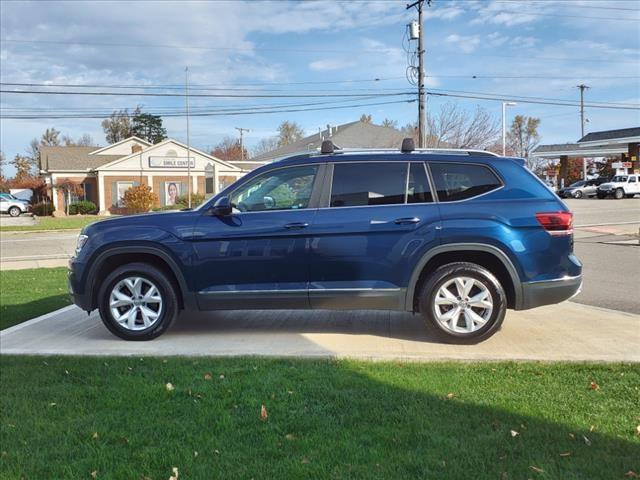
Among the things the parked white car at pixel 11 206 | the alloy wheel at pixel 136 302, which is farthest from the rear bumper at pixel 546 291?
the parked white car at pixel 11 206

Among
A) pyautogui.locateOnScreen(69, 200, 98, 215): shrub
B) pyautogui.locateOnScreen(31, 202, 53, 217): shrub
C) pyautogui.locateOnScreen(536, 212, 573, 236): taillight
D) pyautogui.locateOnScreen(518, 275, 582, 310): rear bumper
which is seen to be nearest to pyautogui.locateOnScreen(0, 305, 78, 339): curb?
pyautogui.locateOnScreen(518, 275, 582, 310): rear bumper

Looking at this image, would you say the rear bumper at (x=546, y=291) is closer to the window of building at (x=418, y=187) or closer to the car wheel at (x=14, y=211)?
the window of building at (x=418, y=187)

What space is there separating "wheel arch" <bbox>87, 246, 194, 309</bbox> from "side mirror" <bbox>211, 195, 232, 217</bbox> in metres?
0.65

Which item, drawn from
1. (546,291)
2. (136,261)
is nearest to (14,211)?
(136,261)

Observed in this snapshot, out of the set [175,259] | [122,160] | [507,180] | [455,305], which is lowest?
[455,305]

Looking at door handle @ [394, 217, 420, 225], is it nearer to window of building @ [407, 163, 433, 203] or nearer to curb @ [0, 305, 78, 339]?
window of building @ [407, 163, 433, 203]

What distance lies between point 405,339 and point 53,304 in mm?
5345

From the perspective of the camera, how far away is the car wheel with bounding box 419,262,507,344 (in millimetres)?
5383

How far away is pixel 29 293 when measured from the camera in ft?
30.6

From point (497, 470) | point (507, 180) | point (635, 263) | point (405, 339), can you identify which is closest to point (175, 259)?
point (405, 339)

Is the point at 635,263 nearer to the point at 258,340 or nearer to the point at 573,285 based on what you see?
the point at 573,285

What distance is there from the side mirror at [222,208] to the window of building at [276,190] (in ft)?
0.31

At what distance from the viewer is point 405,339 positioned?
5.73 meters

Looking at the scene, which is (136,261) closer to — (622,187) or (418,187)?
(418,187)
